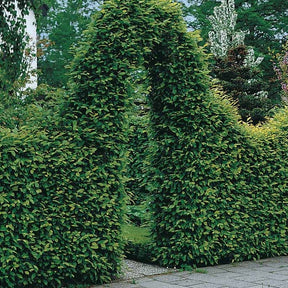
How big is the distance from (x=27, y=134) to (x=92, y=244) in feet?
4.94

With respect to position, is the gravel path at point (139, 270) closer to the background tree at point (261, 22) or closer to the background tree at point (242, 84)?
the background tree at point (242, 84)

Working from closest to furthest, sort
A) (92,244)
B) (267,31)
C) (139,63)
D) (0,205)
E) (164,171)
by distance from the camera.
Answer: (0,205) → (92,244) → (139,63) → (164,171) → (267,31)

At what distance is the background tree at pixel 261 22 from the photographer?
1187 inches

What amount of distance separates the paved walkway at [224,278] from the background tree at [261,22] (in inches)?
966

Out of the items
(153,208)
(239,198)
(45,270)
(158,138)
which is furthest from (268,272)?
(45,270)

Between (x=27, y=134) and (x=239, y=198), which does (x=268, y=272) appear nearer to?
(x=239, y=198)

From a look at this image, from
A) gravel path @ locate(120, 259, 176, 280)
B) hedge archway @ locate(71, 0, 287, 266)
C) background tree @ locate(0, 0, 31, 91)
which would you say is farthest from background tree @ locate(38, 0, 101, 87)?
gravel path @ locate(120, 259, 176, 280)

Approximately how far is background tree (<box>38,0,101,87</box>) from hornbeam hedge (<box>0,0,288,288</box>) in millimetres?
25316

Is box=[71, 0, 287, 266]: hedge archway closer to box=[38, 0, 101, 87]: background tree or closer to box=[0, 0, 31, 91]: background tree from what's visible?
box=[0, 0, 31, 91]: background tree

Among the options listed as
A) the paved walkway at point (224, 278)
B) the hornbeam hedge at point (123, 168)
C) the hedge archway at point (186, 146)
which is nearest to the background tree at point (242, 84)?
the hornbeam hedge at point (123, 168)

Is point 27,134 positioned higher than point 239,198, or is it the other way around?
point 27,134

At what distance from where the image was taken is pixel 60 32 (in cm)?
3216

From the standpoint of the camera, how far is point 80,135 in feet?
18.4

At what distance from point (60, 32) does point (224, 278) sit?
28723mm
